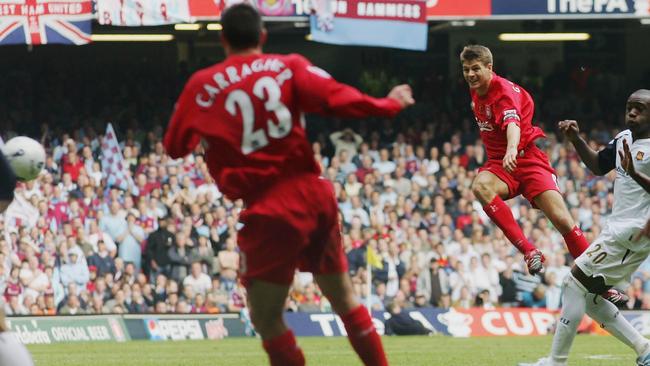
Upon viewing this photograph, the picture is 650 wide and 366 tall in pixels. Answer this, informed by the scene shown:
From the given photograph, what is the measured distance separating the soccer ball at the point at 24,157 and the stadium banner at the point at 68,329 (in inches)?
507

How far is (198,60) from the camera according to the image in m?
A: 29.8

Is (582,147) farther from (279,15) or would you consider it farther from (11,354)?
(279,15)

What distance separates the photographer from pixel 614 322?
10.7 m

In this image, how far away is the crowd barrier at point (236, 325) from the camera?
68.3 ft

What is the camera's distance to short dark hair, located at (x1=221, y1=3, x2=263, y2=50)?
25.0 feet

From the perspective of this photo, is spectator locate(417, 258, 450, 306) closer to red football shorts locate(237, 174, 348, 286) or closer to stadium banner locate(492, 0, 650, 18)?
stadium banner locate(492, 0, 650, 18)

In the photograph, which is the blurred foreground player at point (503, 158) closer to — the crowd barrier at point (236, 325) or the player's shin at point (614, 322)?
the player's shin at point (614, 322)

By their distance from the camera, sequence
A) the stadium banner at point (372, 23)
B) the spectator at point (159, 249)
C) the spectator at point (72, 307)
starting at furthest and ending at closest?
1. the stadium banner at point (372, 23)
2. the spectator at point (159, 249)
3. the spectator at point (72, 307)

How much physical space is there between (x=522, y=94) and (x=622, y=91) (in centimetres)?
1821

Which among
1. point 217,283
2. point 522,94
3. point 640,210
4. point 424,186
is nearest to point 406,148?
point 424,186

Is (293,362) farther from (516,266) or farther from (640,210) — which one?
(516,266)

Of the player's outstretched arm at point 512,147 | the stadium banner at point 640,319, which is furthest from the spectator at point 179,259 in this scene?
Answer: the player's outstretched arm at point 512,147

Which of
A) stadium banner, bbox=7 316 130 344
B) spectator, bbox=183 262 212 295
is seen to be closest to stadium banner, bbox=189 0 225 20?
spectator, bbox=183 262 212 295

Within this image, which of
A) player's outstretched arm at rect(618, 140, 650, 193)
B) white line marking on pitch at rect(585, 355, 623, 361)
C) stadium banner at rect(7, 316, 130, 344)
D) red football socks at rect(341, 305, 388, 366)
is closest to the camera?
red football socks at rect(341, 305, 388, 366)
